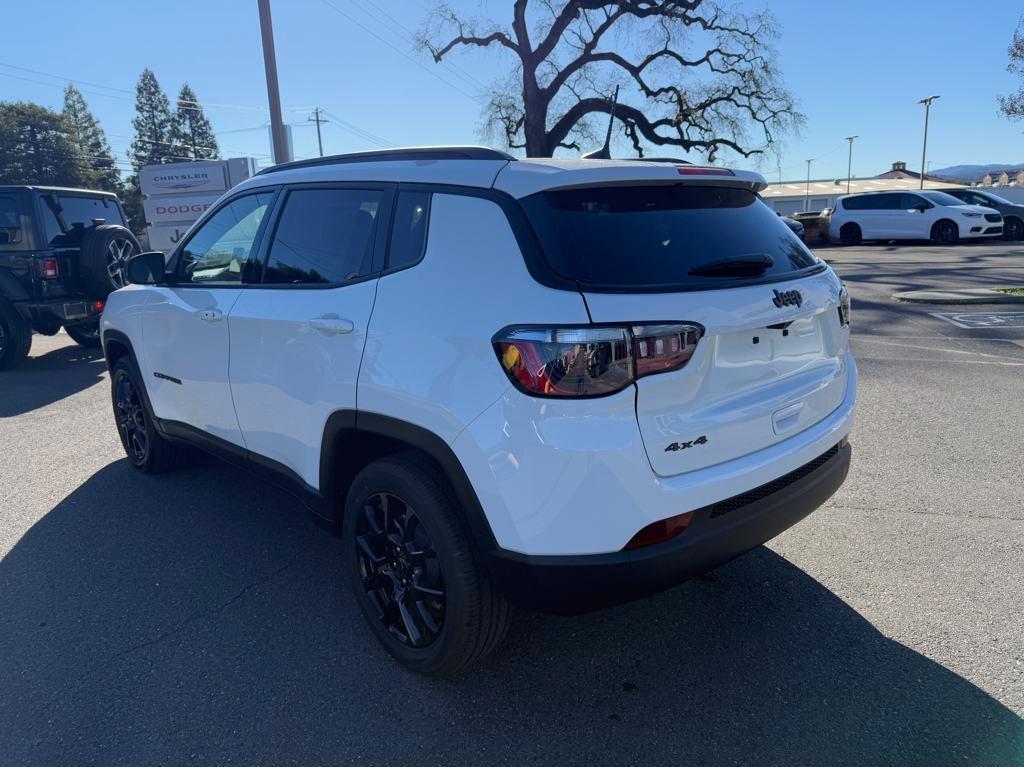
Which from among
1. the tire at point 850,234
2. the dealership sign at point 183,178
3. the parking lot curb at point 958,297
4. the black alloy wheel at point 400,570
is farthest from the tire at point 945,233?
the black alloy wheel at point 400,570

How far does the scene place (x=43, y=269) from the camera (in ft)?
28.9

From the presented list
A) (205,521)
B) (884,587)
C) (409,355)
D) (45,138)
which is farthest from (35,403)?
(45,138)

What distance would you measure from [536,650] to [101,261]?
8.13m

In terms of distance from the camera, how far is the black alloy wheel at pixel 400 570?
2.66 meters

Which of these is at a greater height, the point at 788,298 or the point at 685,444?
the point at 788,298

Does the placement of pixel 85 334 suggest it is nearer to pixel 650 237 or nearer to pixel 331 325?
pixel 331 325

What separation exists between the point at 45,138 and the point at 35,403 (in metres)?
74.5

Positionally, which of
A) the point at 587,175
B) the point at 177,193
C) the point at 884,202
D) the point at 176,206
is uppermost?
the point at 177,193

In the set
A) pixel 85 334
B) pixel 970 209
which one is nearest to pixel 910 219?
pixel 970 209

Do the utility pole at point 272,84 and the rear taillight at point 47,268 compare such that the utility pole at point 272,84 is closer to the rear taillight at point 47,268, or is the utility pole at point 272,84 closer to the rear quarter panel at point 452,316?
the rear taillight at point 47,268

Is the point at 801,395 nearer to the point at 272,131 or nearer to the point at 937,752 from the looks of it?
the point at 937,752

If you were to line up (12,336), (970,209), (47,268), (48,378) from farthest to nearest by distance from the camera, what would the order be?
(970,209)
(47,268)
(12,336)
(48,378)

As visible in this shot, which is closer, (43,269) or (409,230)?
(409,230)

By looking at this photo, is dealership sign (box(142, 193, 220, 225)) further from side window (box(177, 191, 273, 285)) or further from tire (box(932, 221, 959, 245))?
tire (box(932, 221, 959, 245))
